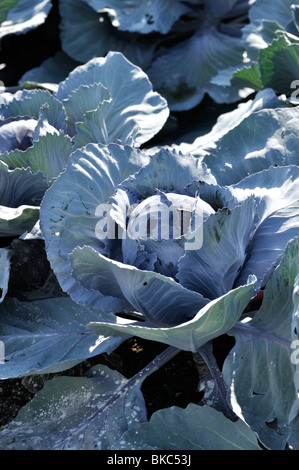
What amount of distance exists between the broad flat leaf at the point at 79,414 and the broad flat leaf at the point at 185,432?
3.0 inches

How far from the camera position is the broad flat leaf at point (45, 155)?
151 centimetres

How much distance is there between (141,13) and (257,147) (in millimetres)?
1171

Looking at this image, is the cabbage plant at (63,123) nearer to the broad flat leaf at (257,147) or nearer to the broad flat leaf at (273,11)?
the broad flat leaf at (257,147)

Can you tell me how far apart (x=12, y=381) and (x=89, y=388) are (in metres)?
0.27

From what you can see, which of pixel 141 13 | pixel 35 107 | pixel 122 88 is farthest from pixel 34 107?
pixel 141 13

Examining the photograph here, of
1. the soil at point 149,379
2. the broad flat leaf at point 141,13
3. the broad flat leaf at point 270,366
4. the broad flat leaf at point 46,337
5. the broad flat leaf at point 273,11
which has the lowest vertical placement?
the soil at point 149,379

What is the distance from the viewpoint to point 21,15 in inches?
98.3

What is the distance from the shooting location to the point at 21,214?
57.7 inches

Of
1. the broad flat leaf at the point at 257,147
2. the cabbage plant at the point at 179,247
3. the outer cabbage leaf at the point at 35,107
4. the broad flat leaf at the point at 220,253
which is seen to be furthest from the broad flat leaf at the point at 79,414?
the outer cabbage leaf at the point at 35,107

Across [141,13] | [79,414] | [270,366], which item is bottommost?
[79,414]

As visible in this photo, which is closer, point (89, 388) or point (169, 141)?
point (89, 388)

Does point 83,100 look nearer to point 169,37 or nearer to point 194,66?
point 194,66

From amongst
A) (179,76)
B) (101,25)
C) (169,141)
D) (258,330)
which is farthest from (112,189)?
(101,25)
